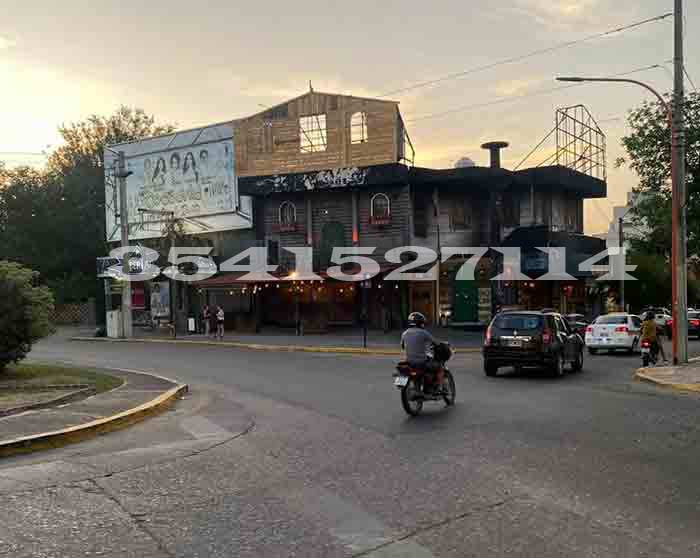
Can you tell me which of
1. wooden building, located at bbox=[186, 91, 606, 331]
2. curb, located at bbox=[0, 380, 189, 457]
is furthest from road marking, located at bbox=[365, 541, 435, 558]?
wooden building, located at bbox=[186, 91, 606, 331]

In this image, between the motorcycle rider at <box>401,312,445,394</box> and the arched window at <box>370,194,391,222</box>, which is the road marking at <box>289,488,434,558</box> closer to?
the motorcycle rider at <box>401,312,445,394</box>

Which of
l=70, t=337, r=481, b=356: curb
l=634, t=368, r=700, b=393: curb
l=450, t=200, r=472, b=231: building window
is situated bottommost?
l=70, t=337, r=481, b=356: curb

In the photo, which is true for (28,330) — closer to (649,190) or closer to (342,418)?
(342,418)

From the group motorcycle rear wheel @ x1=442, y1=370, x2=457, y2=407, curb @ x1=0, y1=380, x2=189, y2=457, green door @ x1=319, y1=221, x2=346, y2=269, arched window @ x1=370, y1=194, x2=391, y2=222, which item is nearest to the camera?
curb @ x1=0, y1=380, x2=189, y2=457

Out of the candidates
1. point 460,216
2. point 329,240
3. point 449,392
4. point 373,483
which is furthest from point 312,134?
point 373,483

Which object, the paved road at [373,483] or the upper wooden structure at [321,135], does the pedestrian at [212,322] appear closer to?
the upper wooden structure at [321,135]

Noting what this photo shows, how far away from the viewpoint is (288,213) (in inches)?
1602

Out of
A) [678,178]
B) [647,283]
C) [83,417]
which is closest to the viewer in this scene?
[83,417]

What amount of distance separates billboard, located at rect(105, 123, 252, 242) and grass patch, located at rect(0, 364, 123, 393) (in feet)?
71.9

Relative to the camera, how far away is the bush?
1684cm

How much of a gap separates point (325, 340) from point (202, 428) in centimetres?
2246

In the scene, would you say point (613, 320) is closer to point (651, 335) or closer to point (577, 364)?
point (651, 335)

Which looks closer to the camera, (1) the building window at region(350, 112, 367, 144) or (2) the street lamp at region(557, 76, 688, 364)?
(2) the street lamp at region(557, 76, 688, 364)

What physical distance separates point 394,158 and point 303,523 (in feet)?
104
